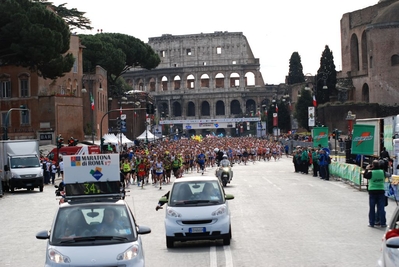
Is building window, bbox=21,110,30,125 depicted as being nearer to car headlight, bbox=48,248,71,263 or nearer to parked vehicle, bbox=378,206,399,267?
car headlight, bbox=48,248,71,263

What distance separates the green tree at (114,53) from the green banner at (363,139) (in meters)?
48.0

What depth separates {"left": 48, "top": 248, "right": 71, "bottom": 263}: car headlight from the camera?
9.90 m

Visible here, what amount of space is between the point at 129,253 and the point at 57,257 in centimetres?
96

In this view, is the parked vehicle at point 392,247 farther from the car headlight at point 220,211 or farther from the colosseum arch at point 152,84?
the colosseum arch at point 152,84

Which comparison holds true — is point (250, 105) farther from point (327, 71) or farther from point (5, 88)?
point (5, 88)

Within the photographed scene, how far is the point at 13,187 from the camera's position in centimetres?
3531

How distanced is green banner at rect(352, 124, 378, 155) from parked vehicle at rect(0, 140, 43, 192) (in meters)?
14.7

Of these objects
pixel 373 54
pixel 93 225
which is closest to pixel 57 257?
pixel 93 225

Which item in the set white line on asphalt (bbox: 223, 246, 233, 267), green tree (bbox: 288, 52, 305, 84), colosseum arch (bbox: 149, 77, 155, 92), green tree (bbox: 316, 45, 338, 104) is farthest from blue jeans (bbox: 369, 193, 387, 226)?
colosseum arch (bbox: 149, 77, 155, 92)

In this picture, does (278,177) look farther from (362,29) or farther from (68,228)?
(362,29)

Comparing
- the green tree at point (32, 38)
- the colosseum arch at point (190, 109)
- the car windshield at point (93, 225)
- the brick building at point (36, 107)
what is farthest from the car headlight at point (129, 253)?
the colosseum arch at point (190, 109)

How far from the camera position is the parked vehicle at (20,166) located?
35.2 m

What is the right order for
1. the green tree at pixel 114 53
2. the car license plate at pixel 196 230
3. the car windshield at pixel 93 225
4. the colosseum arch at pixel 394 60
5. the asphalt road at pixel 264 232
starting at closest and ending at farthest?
the car windshield at pixel 93 225 < the asphalt road at pixel 264 232 < the car license plate at pixel 196 230 < the colosseum arch at pixel 394 60 < the green tree at pixel 114 53

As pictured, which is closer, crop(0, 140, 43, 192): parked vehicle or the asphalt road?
the asphalt road
